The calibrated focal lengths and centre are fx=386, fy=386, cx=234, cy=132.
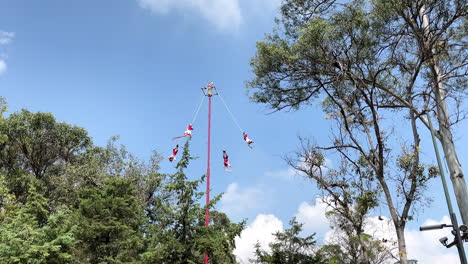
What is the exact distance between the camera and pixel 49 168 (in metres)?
29.4

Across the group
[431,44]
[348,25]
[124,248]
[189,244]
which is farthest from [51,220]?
[431,44]

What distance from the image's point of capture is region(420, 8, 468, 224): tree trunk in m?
10.3

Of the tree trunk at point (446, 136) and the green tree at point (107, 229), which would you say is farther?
the green tree at point (107, 229)

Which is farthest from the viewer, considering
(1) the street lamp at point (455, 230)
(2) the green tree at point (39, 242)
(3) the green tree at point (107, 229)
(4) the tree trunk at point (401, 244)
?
(3) the green tree at point (107, 229)

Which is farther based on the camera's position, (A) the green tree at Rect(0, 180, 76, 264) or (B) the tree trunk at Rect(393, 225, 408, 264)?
(A) the green tree at Rect(0, 180, 76, 264)

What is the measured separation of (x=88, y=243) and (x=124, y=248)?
5.20ft

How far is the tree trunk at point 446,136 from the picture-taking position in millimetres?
10286

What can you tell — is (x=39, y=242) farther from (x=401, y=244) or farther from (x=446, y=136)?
(x=446, y=136)

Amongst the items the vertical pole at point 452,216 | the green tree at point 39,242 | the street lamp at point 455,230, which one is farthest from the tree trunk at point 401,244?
the green tree at point 39,242

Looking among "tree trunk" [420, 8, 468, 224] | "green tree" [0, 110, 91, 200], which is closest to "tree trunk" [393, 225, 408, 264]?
"tree trunk" [420, 8, 468, 224]

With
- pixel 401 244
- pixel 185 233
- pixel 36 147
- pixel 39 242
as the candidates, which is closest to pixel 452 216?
pixel 401 244

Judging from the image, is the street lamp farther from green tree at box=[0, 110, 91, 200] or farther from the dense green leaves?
green tree at box=[0, 110, 91, 200]

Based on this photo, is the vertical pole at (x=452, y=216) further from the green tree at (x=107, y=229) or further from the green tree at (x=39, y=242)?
the green tree at (x=39, y=242)

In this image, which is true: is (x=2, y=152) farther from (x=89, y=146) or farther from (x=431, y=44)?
(x=431, y=44)
